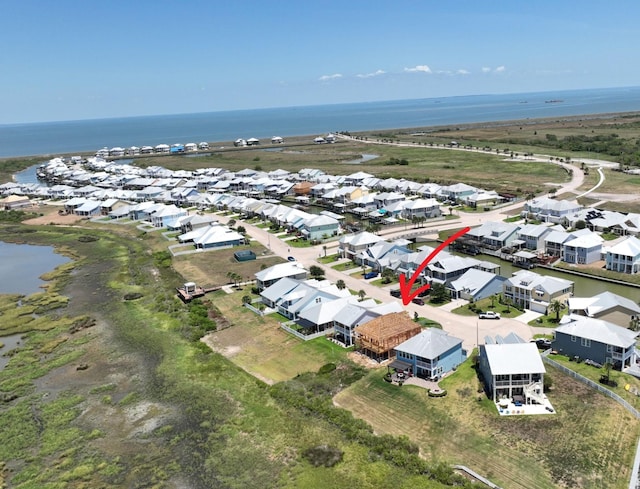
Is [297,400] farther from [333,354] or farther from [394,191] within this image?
[394,191]

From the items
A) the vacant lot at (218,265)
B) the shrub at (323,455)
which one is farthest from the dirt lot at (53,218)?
the shrub at (323,455)

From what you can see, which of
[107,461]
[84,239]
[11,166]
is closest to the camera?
[107,461]

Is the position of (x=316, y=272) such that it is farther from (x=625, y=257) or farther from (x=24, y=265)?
(x=24, y=265)

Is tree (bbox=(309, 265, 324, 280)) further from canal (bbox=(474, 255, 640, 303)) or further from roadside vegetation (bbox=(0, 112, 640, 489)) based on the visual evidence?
canal (bbox=(474, 255, 640, 303))

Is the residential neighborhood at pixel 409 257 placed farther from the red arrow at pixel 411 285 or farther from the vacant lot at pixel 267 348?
the vacant lot at pixel 267 348

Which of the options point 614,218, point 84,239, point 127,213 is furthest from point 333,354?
point 127,213

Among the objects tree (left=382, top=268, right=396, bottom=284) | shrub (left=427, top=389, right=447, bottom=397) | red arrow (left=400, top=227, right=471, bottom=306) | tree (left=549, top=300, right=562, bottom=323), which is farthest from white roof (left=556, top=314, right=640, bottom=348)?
tree (left=382, top=268, right=396, bottom=284)
